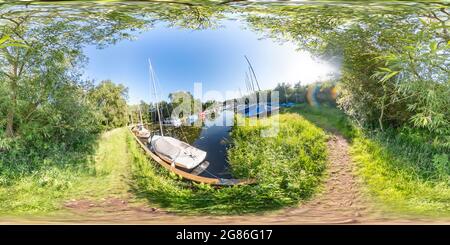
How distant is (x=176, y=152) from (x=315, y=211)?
27.9 inches

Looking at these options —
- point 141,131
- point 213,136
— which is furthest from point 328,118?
point 141,131

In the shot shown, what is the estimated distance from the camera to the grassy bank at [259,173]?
7.16 ft

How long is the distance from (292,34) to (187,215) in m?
0.98

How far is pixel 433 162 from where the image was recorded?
7.36 feet

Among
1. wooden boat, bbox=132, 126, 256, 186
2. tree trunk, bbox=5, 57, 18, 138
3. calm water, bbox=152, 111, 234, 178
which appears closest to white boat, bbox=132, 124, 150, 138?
wooden boat, bbox=132, 126, 256, 186

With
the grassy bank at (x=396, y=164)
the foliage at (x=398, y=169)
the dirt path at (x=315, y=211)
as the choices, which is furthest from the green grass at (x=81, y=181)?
the foliage at (x=398, y=169)

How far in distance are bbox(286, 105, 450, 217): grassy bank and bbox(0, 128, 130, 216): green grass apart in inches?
37.4

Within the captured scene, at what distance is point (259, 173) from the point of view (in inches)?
86.1

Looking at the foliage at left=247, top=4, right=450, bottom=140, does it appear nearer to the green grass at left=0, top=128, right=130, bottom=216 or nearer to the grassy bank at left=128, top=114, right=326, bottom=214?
the grassy bank at left=128, top=114, right=326, bottom=214

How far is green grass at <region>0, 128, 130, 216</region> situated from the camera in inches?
88.1

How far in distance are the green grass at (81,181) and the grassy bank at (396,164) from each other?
0.95 m

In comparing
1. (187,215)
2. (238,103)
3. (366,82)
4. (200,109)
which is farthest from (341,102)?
(187,215)

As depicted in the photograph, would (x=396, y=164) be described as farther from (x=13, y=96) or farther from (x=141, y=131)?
(x=13, y=96)

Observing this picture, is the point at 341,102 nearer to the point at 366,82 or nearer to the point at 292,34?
the point at 366,82
